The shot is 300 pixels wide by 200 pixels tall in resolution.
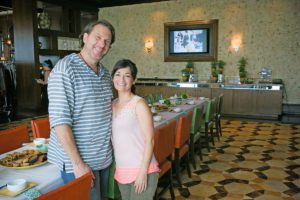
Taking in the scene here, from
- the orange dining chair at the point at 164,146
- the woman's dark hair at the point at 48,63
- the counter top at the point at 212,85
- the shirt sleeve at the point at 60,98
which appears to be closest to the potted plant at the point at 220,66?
the counter top at the point at 212,85

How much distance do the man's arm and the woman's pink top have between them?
32cm

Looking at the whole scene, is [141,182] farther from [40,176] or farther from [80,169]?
[40,176]

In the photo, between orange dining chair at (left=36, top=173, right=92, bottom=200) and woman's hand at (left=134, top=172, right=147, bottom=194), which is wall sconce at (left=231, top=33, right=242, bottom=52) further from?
orange dining chair at (left=36, top=173, right=92, bottom=200)

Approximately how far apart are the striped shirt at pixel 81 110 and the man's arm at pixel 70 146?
1.3 inches

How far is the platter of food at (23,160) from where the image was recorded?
194 centimetres

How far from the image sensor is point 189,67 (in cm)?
904

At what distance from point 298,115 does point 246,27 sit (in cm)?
282

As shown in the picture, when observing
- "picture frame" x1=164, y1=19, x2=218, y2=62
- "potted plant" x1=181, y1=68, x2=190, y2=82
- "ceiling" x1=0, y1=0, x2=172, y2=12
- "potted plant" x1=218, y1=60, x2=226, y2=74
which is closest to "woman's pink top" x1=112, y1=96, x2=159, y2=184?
"potted plant" x1=218, y1=60, x2=226, y2=74

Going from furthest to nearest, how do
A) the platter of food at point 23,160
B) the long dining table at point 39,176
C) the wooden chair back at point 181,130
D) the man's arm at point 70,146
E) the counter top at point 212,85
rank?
the counter top at point 212,85
the wooden chair back at point 181,130
the platter of food at point 23,160
the long dining table at point 39,176
the man's arm at point 70,146

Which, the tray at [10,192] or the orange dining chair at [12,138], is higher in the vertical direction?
the orange dining chair at [12,138]

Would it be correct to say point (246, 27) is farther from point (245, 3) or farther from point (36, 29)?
point (36, 29)

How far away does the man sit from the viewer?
4.94 feet

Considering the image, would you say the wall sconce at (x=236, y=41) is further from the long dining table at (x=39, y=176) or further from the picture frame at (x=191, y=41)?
the long dining table at (x=39, y=176)

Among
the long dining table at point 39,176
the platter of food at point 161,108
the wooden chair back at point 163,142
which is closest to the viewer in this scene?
the long dining table at point 39,176
